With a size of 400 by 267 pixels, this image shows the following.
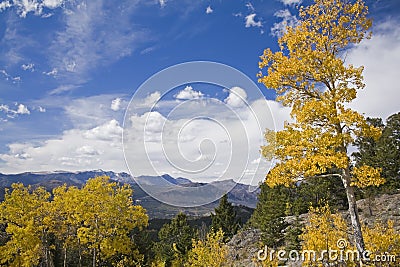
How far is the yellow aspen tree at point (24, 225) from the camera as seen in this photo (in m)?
18.2

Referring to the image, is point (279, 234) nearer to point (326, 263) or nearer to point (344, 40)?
point (326, 263)

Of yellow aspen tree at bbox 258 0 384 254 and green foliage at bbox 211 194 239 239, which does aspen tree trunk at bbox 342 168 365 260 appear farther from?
green foliage at bbox 211 194 239 239

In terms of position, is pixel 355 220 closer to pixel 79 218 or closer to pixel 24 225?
pixel 79 218

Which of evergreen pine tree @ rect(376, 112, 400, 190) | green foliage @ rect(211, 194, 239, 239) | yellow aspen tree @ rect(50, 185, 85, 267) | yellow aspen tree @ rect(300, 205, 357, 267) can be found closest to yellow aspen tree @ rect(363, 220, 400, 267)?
yellow aspen tree @ rect(300, 205, 357, 267)

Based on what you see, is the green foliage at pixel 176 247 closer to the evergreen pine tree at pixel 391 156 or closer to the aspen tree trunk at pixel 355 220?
the evergreen pine tree at pixel 391 156

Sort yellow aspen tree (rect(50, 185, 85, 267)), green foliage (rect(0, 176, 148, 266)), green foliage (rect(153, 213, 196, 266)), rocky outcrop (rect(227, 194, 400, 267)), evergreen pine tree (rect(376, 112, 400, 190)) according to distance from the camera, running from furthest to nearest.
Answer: green foliage (rect(153, 213, 196, 266)) < evergreen pine tree (rect(376, 112, 400, 190)) < rocky outcrop (rect(227, 194, 400, 267)) < yellow aspen tree (rect(50, 185, 85, 267)) < green foliage (rect(0, 176, 148, 266))

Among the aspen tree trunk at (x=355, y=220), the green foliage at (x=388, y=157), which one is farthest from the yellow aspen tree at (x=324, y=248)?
the green foliage at (x=388, y=157)

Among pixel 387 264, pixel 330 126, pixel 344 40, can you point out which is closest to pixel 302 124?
pixel 330 126

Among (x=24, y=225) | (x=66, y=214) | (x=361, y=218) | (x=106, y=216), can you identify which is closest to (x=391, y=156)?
(x=361, y=218)

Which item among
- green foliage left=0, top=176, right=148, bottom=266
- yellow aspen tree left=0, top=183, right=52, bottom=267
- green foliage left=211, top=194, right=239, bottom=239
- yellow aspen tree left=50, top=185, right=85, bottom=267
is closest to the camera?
yellow aspen tree left=0, top=183, right=52, bottom=267

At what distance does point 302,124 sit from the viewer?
9.59 m

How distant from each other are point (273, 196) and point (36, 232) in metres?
27.6

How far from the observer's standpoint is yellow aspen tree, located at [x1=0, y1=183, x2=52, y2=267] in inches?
717

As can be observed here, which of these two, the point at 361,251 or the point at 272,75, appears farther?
the point at 272,75
